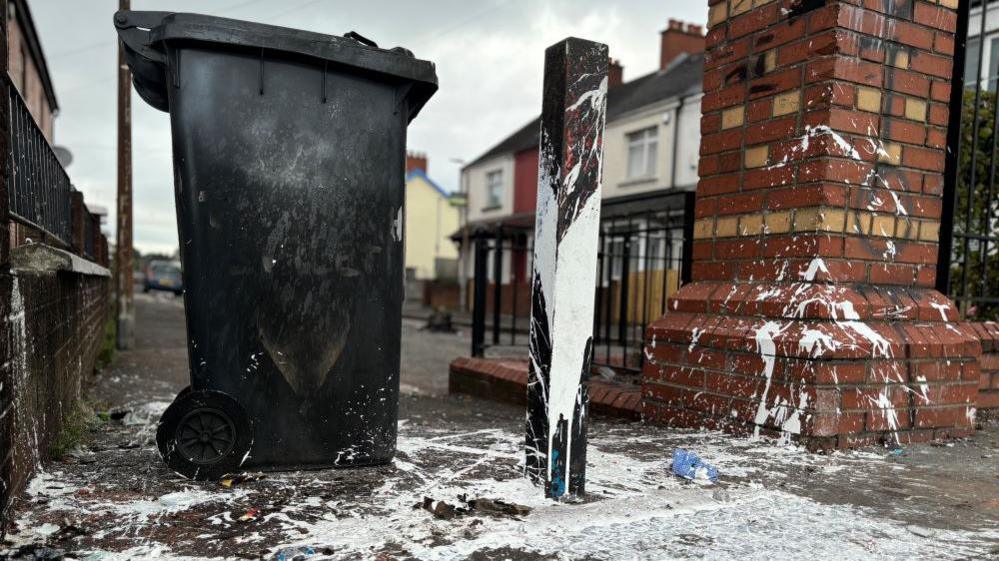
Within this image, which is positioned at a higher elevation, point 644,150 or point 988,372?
point 644,150

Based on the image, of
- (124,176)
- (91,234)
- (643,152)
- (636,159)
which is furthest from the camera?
(636,159)

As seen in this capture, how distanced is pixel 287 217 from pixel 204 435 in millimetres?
788

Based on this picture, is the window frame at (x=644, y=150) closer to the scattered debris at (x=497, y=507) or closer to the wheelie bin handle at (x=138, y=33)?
the wheelie bin handle at (x=138, y=33)

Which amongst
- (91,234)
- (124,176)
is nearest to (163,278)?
(124,176)

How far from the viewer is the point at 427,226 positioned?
41.4 meters

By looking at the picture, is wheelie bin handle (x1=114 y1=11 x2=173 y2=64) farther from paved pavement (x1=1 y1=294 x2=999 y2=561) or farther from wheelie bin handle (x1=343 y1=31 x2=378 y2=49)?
paved pavement (x1=1 y1=294 x2=999 y2=561)

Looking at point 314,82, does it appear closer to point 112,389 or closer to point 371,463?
point 371,463

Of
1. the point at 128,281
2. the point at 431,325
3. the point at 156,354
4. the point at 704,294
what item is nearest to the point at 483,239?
the point at 704,294

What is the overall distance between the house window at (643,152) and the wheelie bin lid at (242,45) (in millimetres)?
16501

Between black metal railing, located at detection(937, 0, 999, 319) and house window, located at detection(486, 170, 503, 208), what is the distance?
56.8ft

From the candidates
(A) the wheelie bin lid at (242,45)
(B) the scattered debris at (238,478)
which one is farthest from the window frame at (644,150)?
(B) the scattered debris at (238,478)

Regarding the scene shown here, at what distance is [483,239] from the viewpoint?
5.54 meters

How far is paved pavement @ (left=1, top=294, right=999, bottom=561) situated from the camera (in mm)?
1822

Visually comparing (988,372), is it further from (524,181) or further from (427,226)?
(427,226)
